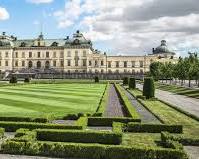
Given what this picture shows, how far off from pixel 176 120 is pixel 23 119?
328 inches

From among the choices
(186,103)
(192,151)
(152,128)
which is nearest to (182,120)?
(152,128)

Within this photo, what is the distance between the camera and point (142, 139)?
17344mm

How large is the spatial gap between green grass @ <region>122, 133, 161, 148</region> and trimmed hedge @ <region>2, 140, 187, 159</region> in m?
2.15

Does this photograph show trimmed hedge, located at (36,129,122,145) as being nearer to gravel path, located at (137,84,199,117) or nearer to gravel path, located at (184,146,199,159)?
gravel path, located at (184,146,199,159)

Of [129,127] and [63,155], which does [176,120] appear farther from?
[63,155]

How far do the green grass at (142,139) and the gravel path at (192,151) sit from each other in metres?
1.18

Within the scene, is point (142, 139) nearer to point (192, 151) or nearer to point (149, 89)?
point (192, 151)

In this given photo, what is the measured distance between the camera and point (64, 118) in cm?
2255

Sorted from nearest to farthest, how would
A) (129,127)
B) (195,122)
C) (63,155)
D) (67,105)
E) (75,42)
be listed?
(63,155), (129,127), (195,122), (67,105), (75,42)

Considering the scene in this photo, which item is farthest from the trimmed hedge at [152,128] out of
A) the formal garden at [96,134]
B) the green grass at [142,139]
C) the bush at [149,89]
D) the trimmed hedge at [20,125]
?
the bush at [149,89]

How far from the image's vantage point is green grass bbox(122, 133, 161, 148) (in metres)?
16.4

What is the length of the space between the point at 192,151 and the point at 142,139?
2640 mm

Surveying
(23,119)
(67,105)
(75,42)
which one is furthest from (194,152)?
(75,42)

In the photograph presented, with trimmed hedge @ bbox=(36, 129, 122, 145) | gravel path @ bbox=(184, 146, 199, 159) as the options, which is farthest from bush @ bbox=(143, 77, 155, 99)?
trimmed hedge @ bbox=(36, 129, 122, 145)
